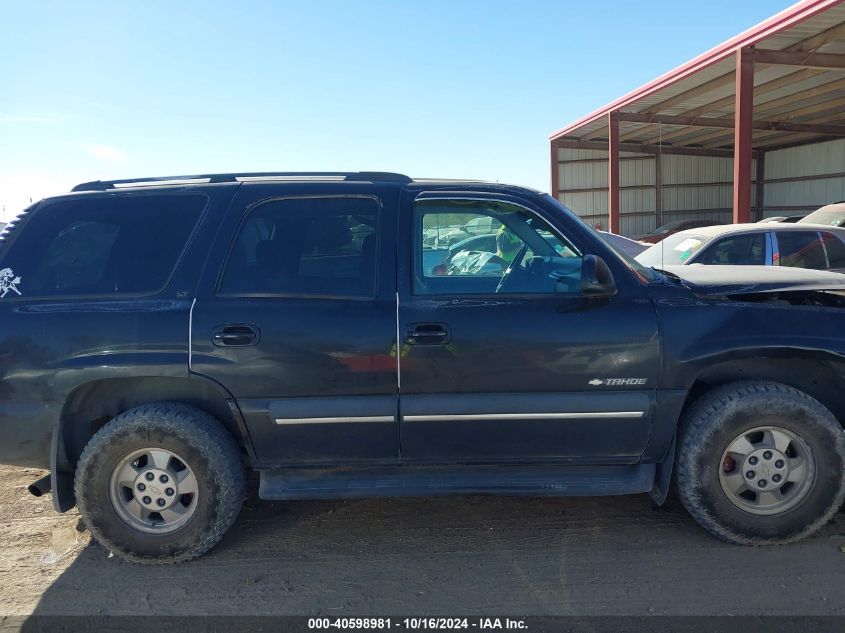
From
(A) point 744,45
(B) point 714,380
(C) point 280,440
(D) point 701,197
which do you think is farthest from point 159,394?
(D) point 701,197

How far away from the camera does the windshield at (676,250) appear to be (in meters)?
7.86

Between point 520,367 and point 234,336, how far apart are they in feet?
4.74

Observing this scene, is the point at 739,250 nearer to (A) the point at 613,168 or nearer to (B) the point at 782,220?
(B) the point at 782,220

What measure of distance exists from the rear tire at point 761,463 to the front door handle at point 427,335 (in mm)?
1386

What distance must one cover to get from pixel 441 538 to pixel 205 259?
2.00 meters

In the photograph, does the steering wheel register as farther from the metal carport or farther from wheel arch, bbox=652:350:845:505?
the metal carport

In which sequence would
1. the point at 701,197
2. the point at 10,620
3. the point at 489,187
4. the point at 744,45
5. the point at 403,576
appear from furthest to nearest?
the point at 701,197
the point at 744,45
the point at 489,187
the point at 403,576
the point at 10,620

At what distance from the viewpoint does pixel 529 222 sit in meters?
3.50

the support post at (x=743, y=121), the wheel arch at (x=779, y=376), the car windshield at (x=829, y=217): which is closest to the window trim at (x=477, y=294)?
the wheel arch at (x=779, y=376)

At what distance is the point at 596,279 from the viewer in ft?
10.5

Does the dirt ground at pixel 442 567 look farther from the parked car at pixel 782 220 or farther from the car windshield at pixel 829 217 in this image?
the car windshield at pixel 829 217

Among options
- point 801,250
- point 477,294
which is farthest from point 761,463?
point 801,250

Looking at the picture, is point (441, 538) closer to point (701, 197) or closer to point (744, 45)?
point (744, 45)

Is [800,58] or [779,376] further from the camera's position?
[800,58]
